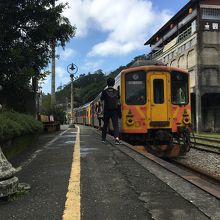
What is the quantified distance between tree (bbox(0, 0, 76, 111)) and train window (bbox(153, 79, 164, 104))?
4.23 meters

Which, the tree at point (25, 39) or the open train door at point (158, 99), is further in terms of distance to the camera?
the tree at point (25, 39)

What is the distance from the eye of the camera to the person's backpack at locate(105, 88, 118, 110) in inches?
540

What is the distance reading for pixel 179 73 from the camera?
50.5 feet

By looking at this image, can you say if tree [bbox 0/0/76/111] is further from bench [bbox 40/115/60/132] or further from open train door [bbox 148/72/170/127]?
bench [bbox 40/115/60/132]

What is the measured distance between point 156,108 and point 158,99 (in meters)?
0.33

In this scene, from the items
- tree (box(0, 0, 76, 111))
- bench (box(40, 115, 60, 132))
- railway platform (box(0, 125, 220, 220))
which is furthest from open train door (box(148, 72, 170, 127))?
bench (box(40, 115, 60, 132))

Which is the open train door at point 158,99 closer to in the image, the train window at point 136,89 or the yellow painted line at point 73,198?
the train window at point 136,89

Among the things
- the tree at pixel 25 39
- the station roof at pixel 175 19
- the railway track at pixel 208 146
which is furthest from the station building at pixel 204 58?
the tree at pixel 25 39

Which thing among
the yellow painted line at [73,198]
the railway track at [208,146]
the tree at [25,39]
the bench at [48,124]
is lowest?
the railway track at [208,146]

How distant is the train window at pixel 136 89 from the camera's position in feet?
49.8

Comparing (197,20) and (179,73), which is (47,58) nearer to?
(179,73)

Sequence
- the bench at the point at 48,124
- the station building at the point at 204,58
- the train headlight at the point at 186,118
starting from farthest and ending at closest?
the station building at the point at 204,58 < the bench at the point at 48,124 < the train headlight at the point at 186,118

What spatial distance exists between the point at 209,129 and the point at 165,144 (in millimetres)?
36735

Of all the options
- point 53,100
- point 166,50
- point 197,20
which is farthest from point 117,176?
point 166,50
